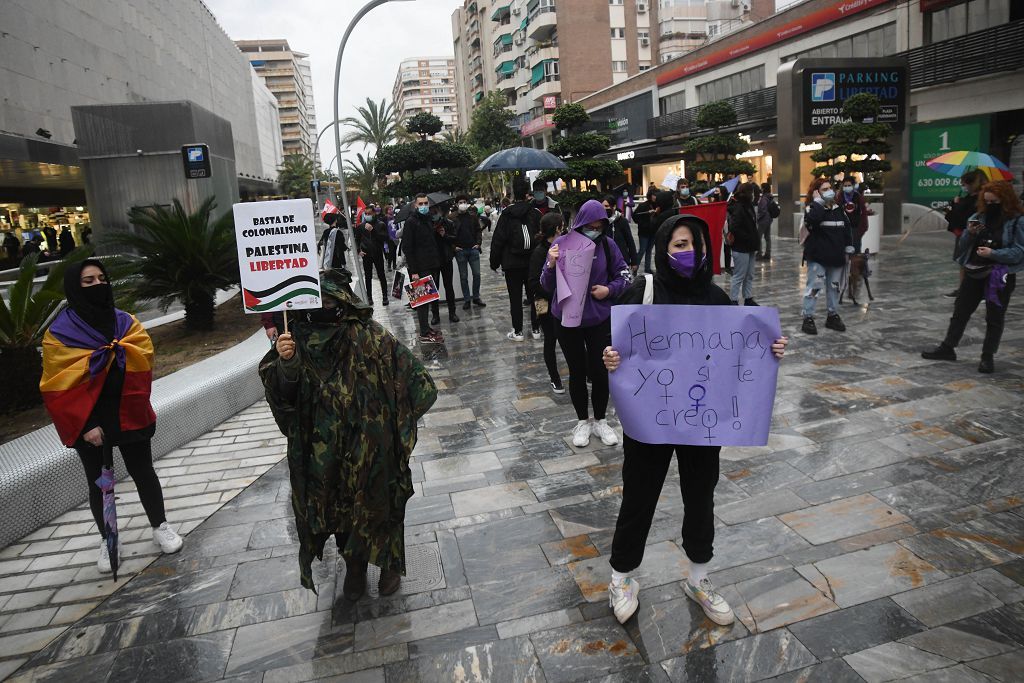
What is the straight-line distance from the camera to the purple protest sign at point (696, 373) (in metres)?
3.01

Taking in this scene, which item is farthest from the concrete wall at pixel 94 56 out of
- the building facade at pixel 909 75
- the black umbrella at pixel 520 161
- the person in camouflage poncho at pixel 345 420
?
the person in camouflage poncho at pixel 345 420

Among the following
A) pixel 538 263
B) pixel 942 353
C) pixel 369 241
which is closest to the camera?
pixel 538 263

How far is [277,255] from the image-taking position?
3.57 m

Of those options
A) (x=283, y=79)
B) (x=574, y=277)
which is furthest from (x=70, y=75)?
(x=283, y=79)

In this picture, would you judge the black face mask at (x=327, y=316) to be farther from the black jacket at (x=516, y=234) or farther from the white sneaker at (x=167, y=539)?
the black jacket at (x=516, y=234)

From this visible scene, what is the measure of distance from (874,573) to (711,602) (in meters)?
0.95

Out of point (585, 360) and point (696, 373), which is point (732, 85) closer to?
point (585, 360)

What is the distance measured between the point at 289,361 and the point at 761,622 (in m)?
2.49

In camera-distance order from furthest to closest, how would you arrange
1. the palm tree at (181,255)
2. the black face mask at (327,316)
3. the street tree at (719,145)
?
the street tree at (719,145), the palm tree at (181,255), the black face mask at (327,316)

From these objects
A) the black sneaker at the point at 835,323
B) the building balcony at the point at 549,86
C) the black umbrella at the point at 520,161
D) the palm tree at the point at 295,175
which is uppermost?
the building balcony at the point at 549,86

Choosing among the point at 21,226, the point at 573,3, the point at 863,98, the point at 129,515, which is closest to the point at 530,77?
the point at 573,3

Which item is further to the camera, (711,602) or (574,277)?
(574,277)

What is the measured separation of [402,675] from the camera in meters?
3.00

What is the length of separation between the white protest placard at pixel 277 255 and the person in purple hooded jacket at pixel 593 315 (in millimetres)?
2263
